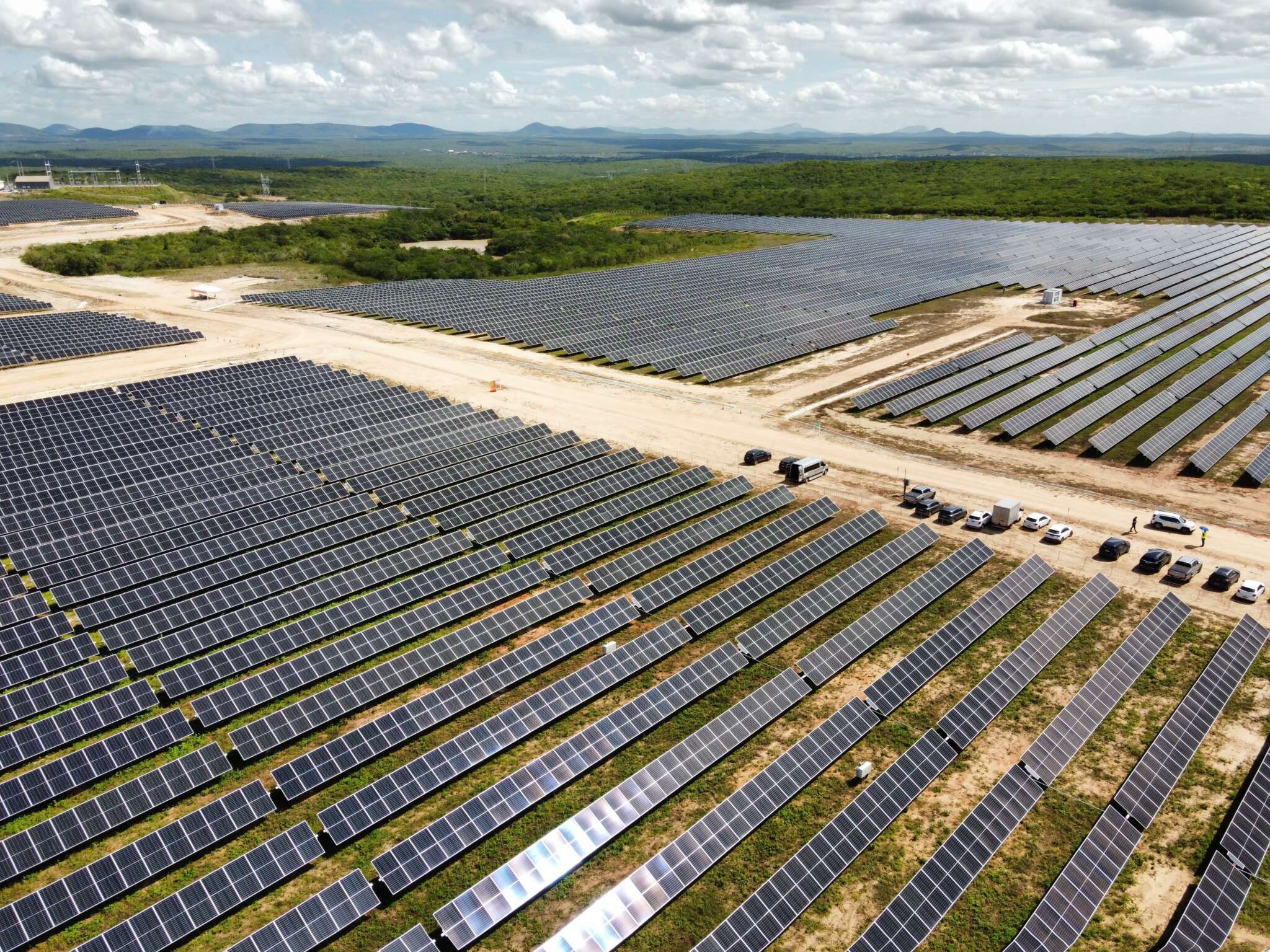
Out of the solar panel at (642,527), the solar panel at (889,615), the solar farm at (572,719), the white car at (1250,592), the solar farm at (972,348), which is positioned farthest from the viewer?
the solar farm at (972,348)

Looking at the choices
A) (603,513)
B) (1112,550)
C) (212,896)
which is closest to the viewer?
(212,896)

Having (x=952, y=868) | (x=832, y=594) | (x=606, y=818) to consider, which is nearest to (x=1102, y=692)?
(x=832, y=594)

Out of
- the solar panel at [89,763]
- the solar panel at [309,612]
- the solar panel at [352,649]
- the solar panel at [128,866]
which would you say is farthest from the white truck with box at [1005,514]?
the solar panel at [89,763]

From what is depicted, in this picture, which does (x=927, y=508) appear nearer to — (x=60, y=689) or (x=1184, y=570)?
(x=1184, y=570)

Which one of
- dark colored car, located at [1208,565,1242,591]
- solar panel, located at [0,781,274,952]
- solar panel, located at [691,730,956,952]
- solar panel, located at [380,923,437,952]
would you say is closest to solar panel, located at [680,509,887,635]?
solar panel, located at [691,730,956,952]

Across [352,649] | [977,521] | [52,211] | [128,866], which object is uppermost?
[52,211]

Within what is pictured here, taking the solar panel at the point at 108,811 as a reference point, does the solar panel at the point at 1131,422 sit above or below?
above

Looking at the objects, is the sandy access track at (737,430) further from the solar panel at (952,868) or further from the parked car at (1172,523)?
the solar panel at (952,868)
